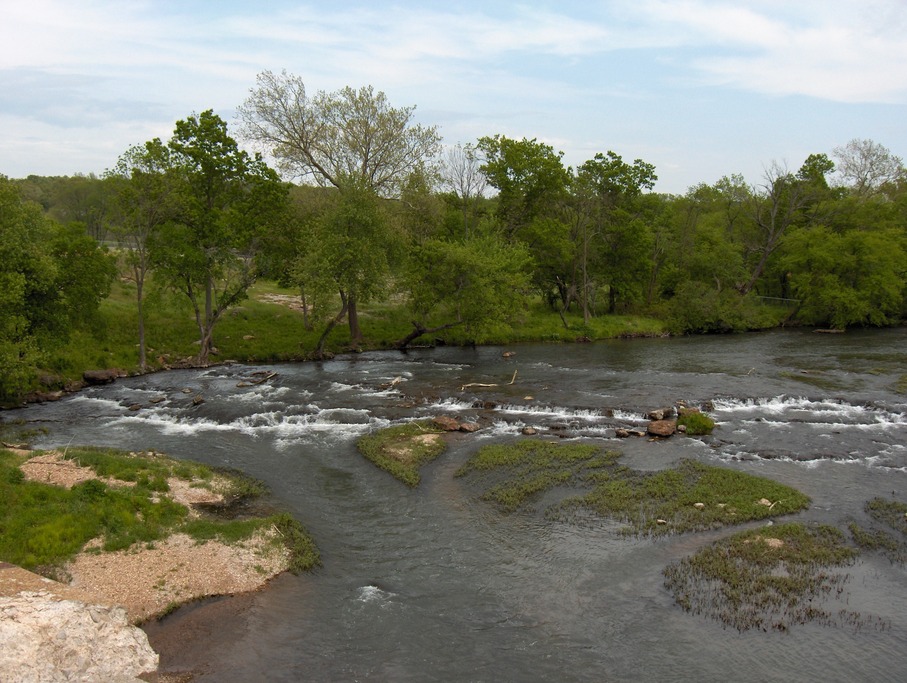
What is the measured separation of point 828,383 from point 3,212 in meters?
45.5

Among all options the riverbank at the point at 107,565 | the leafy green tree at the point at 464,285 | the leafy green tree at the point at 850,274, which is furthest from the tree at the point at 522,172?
the riverbank at the point at 107,565

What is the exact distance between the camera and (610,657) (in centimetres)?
1341

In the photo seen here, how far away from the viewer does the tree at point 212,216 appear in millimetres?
41906

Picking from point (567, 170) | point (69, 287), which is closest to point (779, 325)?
point (567, 170)

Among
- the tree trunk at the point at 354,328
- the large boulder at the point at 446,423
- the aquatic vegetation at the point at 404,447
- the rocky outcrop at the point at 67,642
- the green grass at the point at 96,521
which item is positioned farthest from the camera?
the tree trunk at the point at 354,328

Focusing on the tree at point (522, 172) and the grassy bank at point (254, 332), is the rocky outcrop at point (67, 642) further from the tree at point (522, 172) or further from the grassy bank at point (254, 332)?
the tree at point (522, 172)

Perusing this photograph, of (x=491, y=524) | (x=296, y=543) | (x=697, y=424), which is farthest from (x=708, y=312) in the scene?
(x=296, y=543)

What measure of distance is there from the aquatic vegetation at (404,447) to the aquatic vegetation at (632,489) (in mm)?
1938

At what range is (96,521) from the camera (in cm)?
1741

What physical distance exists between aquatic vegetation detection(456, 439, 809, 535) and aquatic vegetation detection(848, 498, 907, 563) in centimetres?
190

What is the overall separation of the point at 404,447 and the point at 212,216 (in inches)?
1008

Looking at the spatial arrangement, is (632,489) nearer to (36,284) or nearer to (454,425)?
(454,425)

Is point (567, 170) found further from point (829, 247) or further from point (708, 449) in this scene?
point (708, 449)

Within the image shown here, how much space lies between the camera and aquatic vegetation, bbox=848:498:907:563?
17.6m
